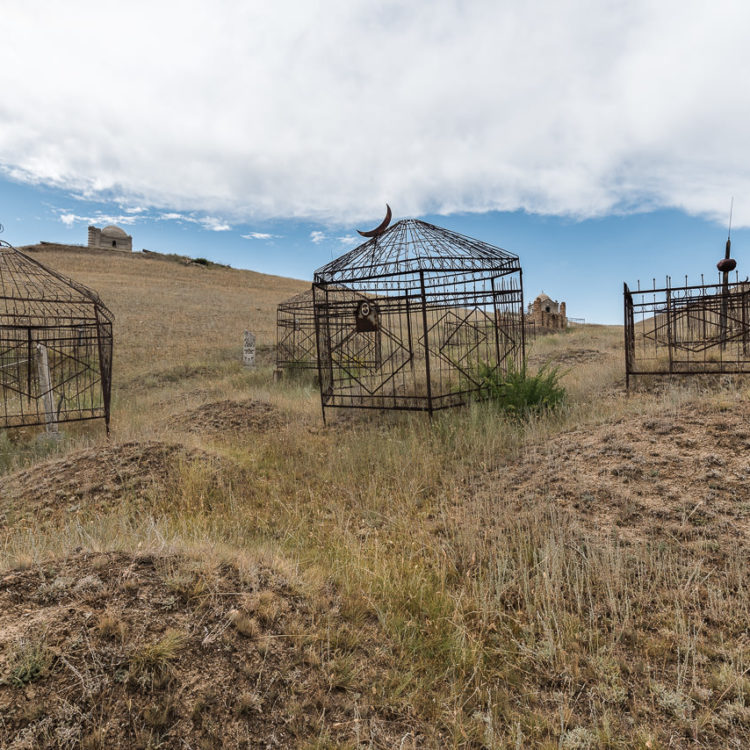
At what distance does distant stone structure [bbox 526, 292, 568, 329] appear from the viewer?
33.2 m

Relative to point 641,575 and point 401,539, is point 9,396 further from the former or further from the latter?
point 641,575

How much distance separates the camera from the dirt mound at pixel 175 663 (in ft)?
7.34

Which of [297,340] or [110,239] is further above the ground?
[110,239]

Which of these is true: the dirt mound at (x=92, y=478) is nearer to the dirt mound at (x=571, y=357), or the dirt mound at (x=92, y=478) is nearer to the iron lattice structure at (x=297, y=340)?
the iron lattice structure at (x=297, y=340)

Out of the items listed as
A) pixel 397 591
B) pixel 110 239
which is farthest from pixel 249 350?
pixel 110 239

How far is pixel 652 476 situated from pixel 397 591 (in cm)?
338

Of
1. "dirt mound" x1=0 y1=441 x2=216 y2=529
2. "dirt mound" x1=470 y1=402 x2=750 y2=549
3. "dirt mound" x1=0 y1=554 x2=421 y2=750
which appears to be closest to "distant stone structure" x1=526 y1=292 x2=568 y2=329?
"dirt mound" x1=470 y1=402 x2=750 y2=549

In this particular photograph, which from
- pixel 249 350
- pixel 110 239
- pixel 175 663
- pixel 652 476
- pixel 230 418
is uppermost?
pixel 110 239

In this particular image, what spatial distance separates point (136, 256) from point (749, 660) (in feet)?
213

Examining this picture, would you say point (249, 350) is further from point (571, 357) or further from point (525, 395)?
point (525, 395)

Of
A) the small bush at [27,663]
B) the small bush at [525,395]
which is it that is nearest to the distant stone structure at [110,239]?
the small bush at [525,395]

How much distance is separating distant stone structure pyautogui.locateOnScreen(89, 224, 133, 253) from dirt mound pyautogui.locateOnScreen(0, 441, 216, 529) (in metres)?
61.3

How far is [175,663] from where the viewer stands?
8.25 ft

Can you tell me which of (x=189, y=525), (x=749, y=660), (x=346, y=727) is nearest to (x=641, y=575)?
(x=749, y=660)
